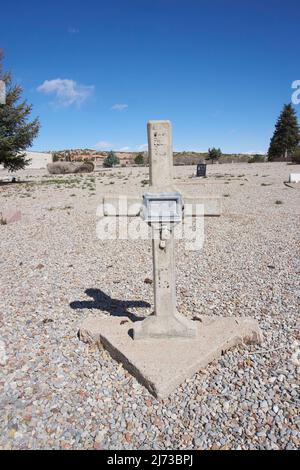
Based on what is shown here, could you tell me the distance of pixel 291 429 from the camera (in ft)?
8.60

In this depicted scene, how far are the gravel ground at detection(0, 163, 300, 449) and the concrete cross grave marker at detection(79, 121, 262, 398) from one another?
0.13 metres

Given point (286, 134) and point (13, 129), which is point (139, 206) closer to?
point (13, 129)

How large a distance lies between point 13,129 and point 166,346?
24210 millimetres

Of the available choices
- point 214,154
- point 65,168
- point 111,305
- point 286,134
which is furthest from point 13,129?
point 286,134

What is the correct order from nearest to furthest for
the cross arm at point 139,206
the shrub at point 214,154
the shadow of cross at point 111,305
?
the cross arm at point 139,206 < the shadow of cross at point 111,305 < the shrub at point 214,154

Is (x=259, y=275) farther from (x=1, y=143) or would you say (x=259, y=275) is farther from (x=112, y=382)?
(x=1, y=143)

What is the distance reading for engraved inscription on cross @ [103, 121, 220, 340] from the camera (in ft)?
10.6

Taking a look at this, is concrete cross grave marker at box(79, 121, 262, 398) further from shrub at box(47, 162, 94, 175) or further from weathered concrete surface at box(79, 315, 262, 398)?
shrub at box(47, 162, 94, 175)

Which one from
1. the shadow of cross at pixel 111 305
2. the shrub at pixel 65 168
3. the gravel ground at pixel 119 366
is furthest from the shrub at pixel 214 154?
the shadow of cross at pixel 111 305

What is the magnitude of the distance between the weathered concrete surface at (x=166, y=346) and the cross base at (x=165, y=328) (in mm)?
52

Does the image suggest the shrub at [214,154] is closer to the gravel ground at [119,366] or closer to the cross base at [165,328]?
the gravel ground at [119,366]

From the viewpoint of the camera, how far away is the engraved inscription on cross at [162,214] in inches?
127

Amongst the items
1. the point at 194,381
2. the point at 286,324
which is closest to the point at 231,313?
the point at 286,324

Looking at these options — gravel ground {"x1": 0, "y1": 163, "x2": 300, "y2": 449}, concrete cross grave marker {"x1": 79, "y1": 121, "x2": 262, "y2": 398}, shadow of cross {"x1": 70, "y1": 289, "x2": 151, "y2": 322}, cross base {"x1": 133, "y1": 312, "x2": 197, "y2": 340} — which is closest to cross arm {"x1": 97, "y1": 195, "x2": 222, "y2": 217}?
concrete cross grave marker {"x1": 79, "y1": 121, "x2": 262, "y2": 398}
